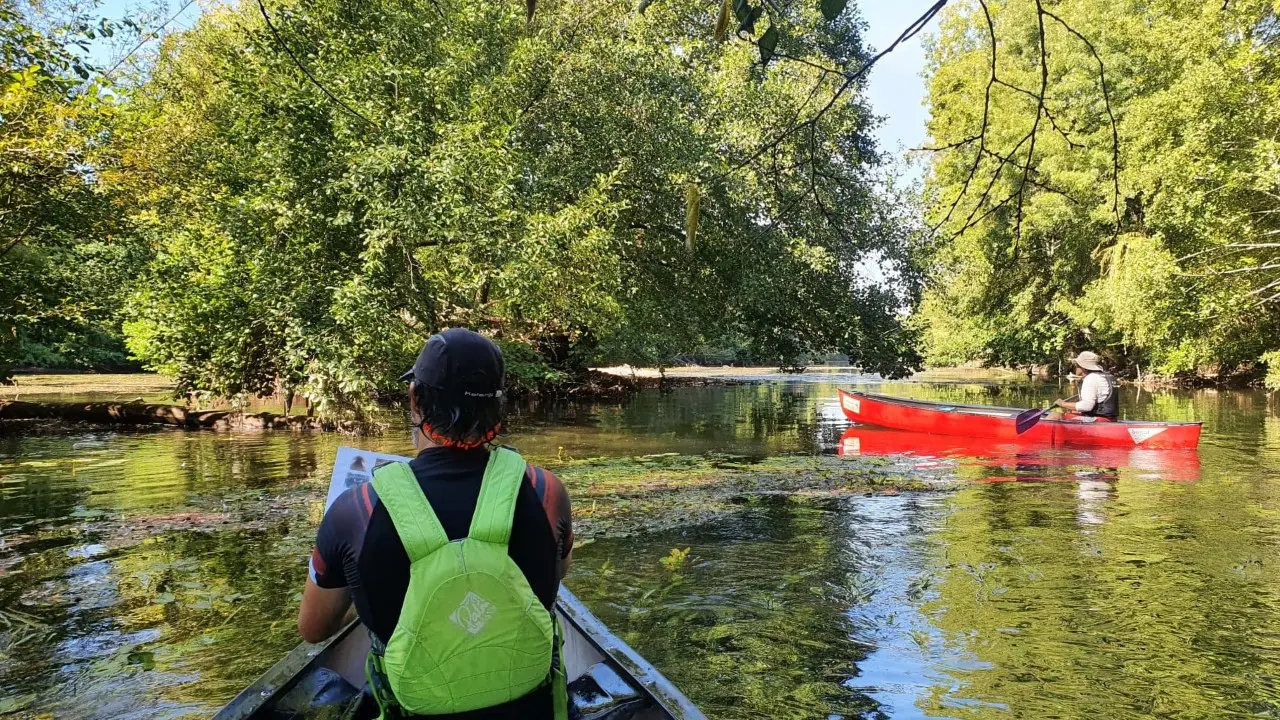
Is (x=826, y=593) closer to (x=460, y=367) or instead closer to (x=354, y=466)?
(x=354, y=466)

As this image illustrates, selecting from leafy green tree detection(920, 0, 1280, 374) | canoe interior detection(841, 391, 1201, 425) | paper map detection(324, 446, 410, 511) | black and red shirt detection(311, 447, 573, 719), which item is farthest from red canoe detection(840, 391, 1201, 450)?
black and red shirt detection(311, 447, 573, 719)

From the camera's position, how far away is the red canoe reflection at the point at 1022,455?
40.0 feet

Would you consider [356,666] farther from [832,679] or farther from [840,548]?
[840,548]

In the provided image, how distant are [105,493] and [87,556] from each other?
12.3 ft

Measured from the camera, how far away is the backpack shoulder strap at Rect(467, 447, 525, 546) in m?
2.05

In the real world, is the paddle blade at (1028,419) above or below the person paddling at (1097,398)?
below

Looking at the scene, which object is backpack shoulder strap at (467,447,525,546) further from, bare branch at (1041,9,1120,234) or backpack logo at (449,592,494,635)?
bare branch at (1041,9,1120,234)

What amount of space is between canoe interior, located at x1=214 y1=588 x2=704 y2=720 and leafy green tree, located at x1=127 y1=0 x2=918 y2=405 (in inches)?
415

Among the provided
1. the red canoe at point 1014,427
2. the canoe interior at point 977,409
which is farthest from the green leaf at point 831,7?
the canoe interior at point 977,409

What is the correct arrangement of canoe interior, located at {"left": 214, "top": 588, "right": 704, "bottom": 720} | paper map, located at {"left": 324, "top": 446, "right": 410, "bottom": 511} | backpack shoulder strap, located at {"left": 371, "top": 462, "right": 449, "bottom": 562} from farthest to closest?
paper map, located at {"left": 324, "top": 446, "right": 410, "bottom": 511}, canoe interior, located at {"left": 214, "top": 588, "right": 704, "bottom": 720}, backpack shoulder strap, located at {"left": 371, "top": 462, "right": 449, "bottom": 562}

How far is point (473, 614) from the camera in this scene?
2.06 meters

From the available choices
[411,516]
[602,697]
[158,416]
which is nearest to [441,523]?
[411,516]

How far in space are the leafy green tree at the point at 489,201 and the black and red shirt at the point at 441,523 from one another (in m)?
11.2

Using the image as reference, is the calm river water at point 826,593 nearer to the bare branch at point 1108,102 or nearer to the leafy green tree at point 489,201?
the bare branch at point 1108,102
